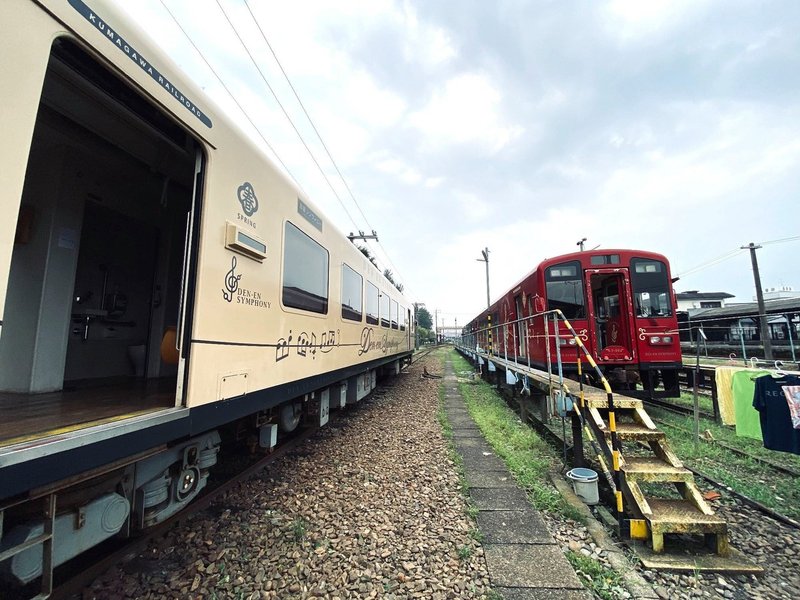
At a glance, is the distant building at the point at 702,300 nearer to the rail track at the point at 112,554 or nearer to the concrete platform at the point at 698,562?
the concrete platform at the point at 698,562

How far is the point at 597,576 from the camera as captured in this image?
8.19ft

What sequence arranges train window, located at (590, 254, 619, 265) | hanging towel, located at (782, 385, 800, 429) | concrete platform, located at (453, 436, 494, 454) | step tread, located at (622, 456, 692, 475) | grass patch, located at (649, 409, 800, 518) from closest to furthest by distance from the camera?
step tread, located at (622, 456, 692, 475)
hanging towel, located at (782, 385, 800, 429)
grass patch, located at (649, 409, 800, 518)
concrete platform, located at (453, 436, 494, 454)
train window, located at (590, 254, 619, 265)

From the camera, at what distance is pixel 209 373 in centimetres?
233

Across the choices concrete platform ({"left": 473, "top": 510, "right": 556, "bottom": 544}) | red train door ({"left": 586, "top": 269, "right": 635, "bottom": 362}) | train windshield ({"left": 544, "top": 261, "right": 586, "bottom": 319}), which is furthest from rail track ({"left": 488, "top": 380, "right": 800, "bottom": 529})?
train windshield ({"left": 544, "top": 261, "right": 586, "bottom": 319})

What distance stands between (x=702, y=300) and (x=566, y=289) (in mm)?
49910

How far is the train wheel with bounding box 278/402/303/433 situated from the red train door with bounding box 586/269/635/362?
515 centimetres

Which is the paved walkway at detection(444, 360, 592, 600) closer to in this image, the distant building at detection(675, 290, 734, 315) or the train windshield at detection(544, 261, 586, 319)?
the train windshield at detection(544, 261, 586, 319)

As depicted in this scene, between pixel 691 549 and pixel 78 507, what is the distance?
404 cm

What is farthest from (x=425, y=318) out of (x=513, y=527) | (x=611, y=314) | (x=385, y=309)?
(x=513, y=527)

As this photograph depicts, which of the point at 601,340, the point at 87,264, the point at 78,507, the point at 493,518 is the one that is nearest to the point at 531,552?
the point at 493,518

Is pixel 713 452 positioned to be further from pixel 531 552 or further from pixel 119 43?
pixel 119 43

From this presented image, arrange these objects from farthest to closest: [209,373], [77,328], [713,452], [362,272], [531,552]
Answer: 1. [362,272]
2. [713,452]
3. [77,328]
4. [531,552]
5. [209,373]

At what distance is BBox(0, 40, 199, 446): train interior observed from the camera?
7.07 feet

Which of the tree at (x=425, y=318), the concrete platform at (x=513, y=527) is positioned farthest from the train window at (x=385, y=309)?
the tree at (x=425, y=318)
